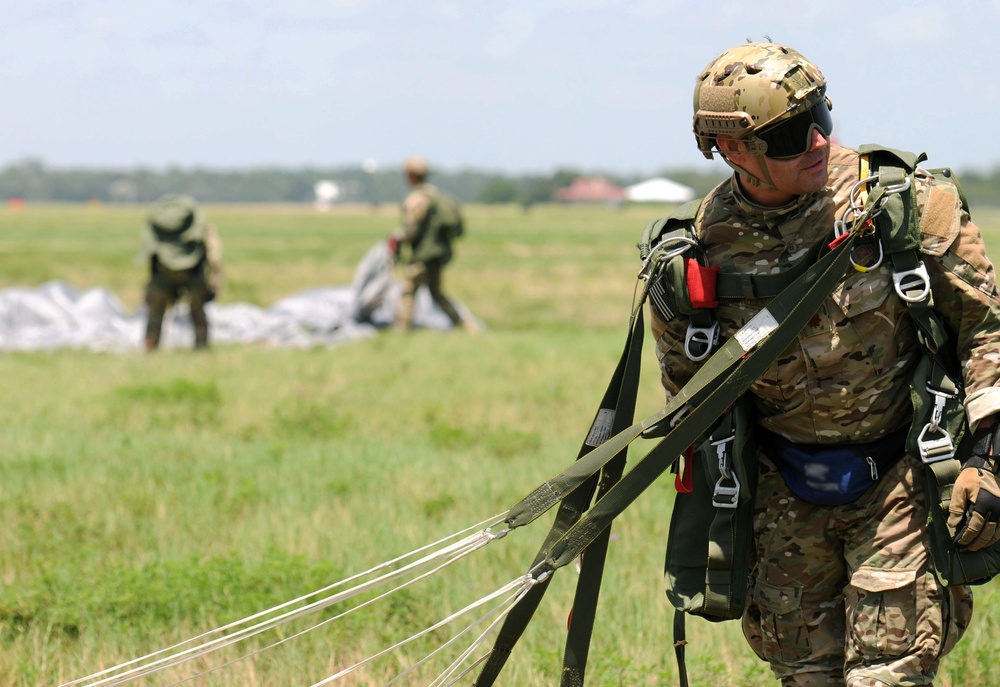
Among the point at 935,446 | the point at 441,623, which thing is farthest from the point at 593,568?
the point at 935,446

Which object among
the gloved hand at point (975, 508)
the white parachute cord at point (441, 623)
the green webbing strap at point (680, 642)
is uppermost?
the gloved hand at point (975, 508)

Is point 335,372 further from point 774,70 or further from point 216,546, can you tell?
point 774,70

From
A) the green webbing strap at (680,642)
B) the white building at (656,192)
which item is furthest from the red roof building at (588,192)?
the green webbing strap at (680,642)

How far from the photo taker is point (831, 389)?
319 centimetres

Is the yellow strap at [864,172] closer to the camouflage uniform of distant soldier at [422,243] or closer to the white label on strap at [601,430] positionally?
the white label on strap at [601,430]

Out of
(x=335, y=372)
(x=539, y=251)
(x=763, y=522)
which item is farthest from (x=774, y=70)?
(x=539, y=251)

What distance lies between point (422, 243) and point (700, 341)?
1228cm

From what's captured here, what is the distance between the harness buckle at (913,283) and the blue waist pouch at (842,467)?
1.45ft

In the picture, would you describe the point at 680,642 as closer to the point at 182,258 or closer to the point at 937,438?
the point at 937,438

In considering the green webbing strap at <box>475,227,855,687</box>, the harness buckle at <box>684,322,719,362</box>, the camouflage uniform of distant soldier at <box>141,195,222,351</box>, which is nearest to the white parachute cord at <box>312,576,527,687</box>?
the green webbing strap at <box>475,227,855,687</box>

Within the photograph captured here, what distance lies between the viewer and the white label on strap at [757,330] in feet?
9.94

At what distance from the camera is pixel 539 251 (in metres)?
41.7

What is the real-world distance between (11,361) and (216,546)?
8.15 m

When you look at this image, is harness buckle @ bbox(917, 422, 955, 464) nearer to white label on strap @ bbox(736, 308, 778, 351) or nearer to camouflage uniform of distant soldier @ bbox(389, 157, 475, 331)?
white label on strap @ bbox(736, 308, 778, 351)
